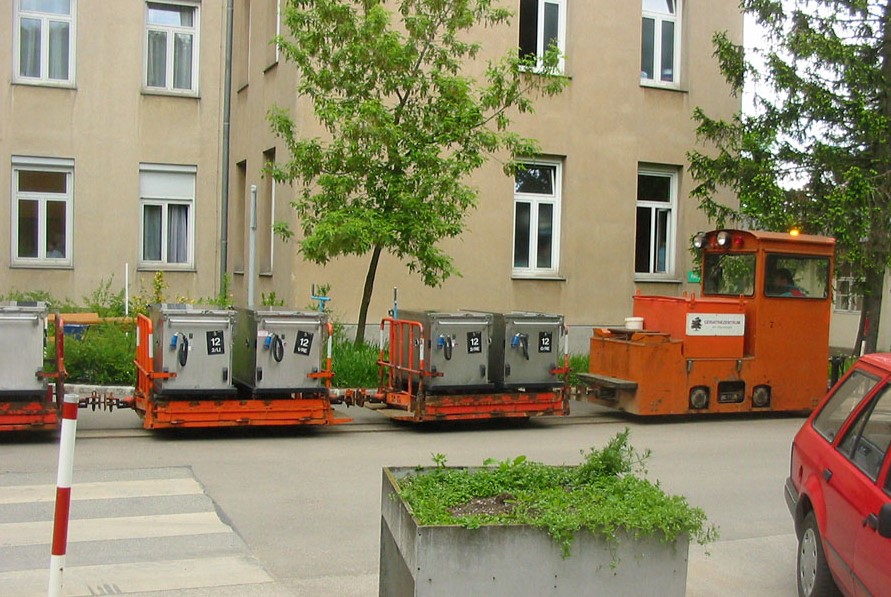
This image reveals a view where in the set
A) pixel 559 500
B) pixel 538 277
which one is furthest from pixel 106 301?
pixel 559 500

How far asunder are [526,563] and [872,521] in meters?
1.70

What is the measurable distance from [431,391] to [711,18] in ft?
37.9

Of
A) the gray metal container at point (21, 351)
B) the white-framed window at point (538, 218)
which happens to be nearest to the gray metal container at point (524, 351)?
the gray metal container at point (21, 351)

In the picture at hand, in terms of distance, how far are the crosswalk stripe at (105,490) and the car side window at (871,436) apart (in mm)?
5339

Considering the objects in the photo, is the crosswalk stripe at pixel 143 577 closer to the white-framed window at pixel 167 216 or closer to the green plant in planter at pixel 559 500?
the green plant in planter at pixel 559 500

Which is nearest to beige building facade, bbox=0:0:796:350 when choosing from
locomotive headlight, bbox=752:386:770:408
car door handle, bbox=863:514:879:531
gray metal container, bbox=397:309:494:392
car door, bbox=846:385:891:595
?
gray metal container, bbox=397:309:494:392

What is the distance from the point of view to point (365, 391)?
12.6 metres

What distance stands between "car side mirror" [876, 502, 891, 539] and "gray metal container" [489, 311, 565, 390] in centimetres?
835

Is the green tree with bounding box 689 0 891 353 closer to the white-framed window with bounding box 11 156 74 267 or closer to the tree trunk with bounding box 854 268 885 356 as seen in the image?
the tree trunk with bounding box 854 268 885 356

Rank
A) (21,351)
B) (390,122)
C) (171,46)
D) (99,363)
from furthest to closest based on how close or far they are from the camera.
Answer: (171,46) < (390,122) < (99,363) < (21,351)

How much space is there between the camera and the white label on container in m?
13.6

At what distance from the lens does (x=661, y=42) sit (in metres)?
19.9

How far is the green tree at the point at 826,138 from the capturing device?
15.8m

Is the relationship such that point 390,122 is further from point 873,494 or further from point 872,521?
point 872,521
